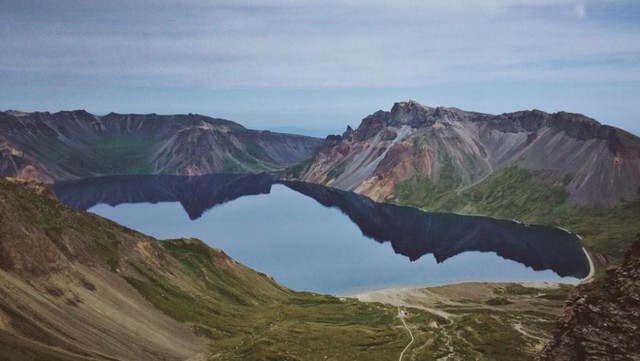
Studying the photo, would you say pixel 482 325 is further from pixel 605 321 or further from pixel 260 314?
pixel 605 321

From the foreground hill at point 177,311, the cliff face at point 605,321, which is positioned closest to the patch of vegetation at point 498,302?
the foreground hill at point 177,311

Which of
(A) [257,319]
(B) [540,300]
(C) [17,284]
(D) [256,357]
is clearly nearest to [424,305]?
(B) [540,300]

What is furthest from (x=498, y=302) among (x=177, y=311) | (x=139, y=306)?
(x=139, y=306)

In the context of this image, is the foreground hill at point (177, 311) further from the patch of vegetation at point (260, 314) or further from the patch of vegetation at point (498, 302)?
the patch of vegetation at point (260, 314)

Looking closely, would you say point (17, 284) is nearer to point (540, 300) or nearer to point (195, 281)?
point (195, 281)

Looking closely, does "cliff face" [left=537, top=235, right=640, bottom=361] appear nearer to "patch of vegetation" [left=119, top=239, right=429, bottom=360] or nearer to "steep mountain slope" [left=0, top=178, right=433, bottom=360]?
"steep mountain slope" [left=0, top=178, right=433, bottom=360]
